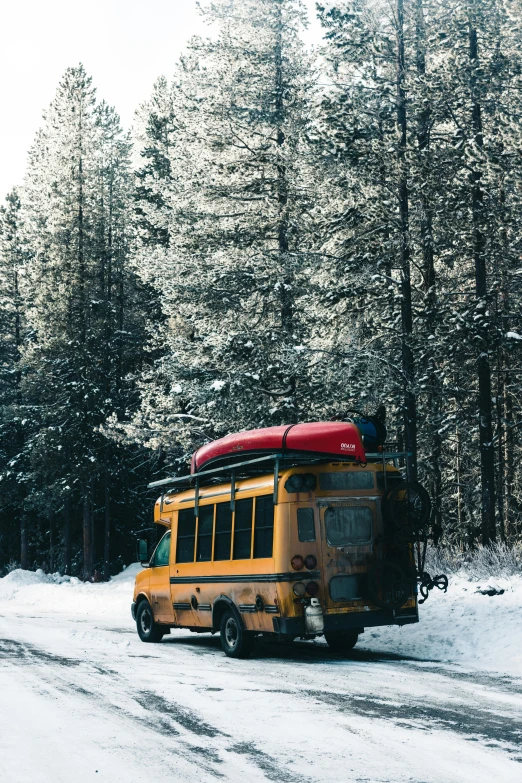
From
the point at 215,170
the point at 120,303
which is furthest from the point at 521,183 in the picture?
the point at 120,303

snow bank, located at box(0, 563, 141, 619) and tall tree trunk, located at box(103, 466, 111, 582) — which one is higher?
tall tree trunk, located at box(103, 466, 111, 582)

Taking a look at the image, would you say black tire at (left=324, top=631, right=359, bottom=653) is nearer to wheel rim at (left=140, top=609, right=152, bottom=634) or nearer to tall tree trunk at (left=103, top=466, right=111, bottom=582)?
wheel rim at (left=140, top=609, right=152, bottom=634)

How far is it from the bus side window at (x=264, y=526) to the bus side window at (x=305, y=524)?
1.33 feet

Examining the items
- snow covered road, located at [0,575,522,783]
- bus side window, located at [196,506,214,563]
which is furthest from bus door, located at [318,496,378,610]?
bus side window, located at [196,506,214,563]

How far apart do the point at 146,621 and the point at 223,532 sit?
139 inches

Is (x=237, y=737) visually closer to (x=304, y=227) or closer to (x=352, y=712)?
(x=352, y=712)

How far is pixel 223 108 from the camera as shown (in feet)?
78.1

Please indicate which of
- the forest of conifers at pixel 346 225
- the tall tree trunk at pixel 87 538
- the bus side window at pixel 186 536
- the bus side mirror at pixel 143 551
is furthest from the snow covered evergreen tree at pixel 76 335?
the bus side window at pixel 186 536

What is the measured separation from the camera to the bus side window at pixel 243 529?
12.5 m

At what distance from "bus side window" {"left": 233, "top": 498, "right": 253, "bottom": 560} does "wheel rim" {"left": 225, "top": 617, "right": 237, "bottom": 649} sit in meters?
0.97

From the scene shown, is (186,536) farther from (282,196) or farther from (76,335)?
(76,335)

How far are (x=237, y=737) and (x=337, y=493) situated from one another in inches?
205

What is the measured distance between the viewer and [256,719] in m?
7.97

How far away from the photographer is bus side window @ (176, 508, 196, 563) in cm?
1420
